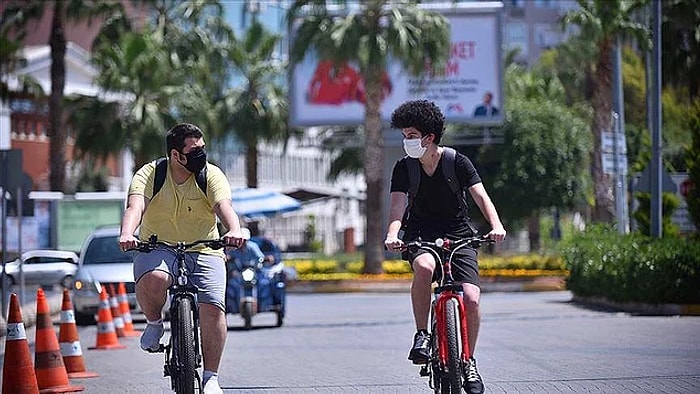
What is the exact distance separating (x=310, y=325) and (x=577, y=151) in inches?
1224

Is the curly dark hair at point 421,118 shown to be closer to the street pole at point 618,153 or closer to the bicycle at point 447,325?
the bicycle at point 447,325

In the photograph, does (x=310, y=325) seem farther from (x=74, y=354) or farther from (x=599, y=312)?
(x=74, y=354)

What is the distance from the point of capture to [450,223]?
9.06m

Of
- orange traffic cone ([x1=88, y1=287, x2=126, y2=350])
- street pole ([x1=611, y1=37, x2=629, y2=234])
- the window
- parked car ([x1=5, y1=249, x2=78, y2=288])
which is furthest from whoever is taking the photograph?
the window

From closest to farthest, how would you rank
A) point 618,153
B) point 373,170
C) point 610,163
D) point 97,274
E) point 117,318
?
point 117,318 → point 97,274 → point 610,163 → point 618,153 → point 373,170

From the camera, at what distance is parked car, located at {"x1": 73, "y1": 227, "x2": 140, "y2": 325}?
71.4 ft

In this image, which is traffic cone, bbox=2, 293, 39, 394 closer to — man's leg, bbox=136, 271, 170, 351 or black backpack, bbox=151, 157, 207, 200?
man's leg, bbox=136, 271, 170, 351

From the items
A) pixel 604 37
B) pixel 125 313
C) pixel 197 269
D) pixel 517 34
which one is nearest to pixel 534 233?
pixel 604 37

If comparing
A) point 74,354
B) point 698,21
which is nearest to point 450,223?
point 74,354

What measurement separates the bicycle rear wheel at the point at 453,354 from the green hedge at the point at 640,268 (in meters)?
13.3

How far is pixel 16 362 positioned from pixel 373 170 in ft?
94.6

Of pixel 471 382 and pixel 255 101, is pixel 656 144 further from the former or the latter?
pixel 255 101

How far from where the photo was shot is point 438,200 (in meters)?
9.05

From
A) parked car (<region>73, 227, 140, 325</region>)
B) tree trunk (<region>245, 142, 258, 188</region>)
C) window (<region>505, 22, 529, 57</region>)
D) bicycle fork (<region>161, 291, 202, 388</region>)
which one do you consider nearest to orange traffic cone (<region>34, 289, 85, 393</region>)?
bicycle fork (<region>161, 291, 202, 388</region>)
